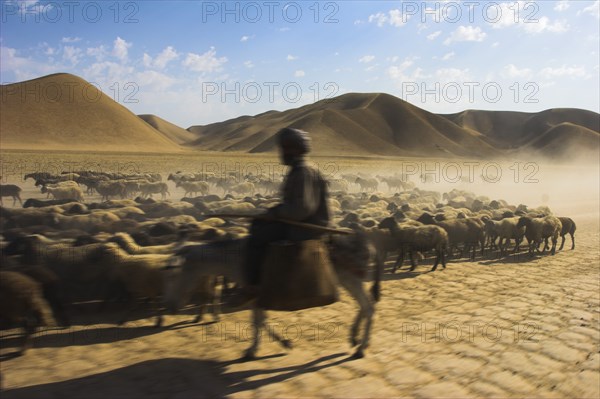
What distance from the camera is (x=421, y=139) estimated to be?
356 feet

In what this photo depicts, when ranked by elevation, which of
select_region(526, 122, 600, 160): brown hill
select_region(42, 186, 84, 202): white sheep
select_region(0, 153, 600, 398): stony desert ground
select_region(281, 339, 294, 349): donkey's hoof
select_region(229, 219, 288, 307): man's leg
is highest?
select_region(526, 122, 600, 160): brown hill

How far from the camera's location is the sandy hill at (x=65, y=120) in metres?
77.1

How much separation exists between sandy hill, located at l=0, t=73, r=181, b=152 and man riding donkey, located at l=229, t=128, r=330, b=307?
75459mm

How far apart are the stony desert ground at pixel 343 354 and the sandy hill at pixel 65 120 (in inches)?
2909

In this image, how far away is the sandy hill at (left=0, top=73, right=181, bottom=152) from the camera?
253 ft

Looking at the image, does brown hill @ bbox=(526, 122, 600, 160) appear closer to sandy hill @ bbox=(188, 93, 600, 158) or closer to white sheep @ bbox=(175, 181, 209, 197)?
sandy hill @ bbox=(188, 93, 600, 158)

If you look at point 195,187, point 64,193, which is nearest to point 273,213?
point 64,193

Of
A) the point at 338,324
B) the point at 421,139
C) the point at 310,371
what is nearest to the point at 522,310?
the point at 338,324

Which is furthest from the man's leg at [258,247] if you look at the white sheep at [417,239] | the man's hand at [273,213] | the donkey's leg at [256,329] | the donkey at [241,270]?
the white sheep at [417,239]

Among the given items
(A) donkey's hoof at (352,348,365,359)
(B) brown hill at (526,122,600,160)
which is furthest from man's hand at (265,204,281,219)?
(B) brown hill at (526,122,600,160)

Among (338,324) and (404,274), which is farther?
(404,274)

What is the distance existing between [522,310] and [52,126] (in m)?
90.8

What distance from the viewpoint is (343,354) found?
210 inches

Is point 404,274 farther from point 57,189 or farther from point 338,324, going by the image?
point 57,189
